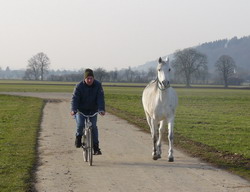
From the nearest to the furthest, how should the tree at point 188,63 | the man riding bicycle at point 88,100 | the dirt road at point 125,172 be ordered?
1. the dirt road at point 125,172
2. the man riding bicycle at point 88,100
3. the tree at point 188,63

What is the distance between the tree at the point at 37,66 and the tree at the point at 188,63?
56.5 metres

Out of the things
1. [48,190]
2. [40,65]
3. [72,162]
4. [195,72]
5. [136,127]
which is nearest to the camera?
[48,190]

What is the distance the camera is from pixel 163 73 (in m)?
9.90

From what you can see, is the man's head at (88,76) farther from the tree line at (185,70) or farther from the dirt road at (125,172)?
the tree line at (185,70)

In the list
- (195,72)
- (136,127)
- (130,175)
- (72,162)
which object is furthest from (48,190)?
(195,72)

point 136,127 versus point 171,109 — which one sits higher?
point 171,109

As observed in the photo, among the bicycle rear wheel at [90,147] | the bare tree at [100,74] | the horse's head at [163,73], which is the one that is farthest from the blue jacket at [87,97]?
the bare tree at [100,74]

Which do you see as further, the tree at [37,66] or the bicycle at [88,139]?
the tree at [37,66]

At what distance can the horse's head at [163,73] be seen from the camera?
9858 mm

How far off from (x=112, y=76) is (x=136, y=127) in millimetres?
133466

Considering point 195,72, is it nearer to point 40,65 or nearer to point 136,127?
point 40,65

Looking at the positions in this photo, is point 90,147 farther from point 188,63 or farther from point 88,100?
point 188,63

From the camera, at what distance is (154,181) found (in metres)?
8.43

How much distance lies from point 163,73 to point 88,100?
208 centimetres
